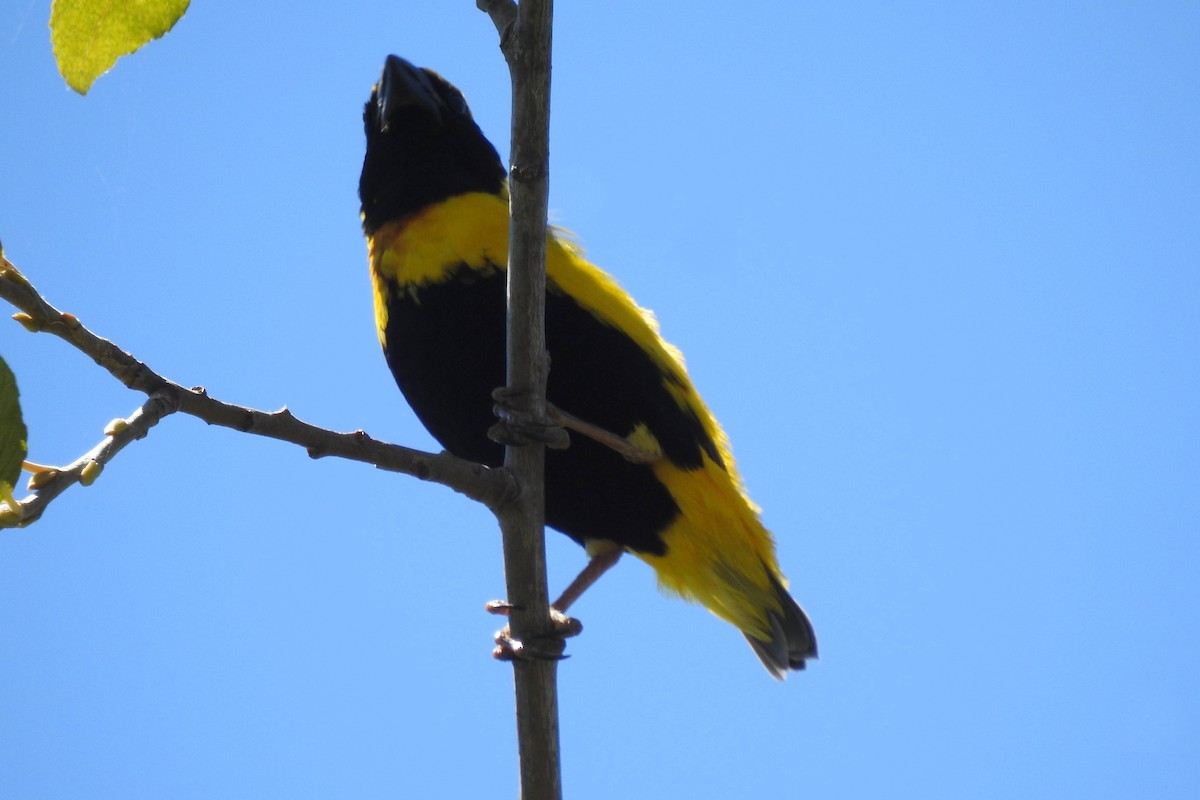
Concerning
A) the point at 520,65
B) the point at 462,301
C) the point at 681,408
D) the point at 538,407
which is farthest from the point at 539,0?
the point at 681,408

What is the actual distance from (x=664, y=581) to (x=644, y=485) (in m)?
0.59

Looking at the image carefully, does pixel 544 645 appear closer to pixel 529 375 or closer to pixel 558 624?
pixel 558 624

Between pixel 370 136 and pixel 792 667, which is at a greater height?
pixel 370 136

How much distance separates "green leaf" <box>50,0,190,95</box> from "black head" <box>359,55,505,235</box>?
8.51ft

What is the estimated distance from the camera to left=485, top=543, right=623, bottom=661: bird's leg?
9.00 ft

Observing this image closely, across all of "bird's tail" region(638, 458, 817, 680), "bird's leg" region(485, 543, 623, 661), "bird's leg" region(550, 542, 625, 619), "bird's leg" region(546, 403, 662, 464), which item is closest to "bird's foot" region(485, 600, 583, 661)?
"bird's leg" region(485, 543, 623, 661)

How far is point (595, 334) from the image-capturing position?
3551mm

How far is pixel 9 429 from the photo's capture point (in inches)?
45.6

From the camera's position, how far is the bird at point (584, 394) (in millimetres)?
3498

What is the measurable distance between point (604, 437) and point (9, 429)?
230cm

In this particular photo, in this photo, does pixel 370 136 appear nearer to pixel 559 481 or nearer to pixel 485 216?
pixel 485 216

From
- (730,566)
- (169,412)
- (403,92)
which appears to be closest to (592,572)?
(730,566)

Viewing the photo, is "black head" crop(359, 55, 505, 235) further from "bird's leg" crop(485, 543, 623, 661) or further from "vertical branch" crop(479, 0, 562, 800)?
"vertical branch" crop(479, 0, 562, 800)

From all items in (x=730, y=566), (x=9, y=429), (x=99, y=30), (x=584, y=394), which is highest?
(x=584, y=394)
